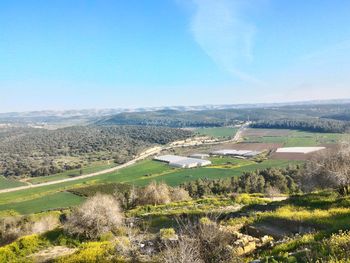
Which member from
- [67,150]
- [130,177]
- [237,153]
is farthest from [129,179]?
[67,150]

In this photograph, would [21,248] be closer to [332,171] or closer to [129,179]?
[332,171]

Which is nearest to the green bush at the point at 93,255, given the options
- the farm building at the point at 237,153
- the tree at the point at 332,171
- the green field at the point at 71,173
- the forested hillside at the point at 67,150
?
the tree at the point at 332,171

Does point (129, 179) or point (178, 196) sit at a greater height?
point (178, 196)

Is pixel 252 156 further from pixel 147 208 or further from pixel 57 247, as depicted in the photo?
pixel 57 247

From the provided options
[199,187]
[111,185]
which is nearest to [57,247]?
[199,187]

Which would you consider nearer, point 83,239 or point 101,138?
point 83,239

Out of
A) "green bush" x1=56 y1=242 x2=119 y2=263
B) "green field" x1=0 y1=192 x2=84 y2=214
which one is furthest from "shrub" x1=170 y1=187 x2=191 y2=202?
"green bush" x1=56 y1=242 x2=119 y2=263

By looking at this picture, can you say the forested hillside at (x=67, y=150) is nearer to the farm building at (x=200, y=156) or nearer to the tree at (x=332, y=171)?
the farm building at (x=200, y=156)
